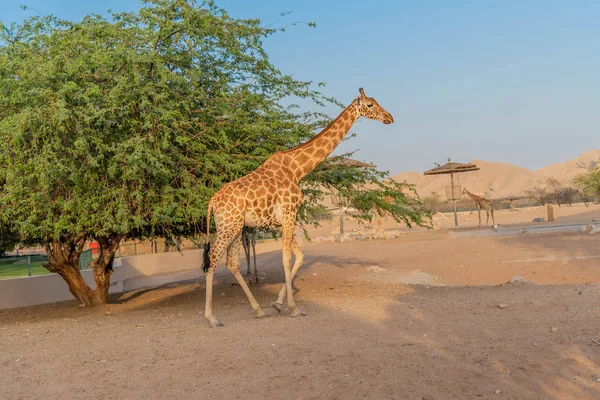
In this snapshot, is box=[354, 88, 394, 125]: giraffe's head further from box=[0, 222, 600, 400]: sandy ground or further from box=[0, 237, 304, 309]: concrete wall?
box=[0, 237, 304, 309]: concrete wall

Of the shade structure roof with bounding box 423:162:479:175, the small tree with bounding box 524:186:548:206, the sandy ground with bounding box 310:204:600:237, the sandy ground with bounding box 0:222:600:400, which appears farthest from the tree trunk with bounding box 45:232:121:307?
the small tree with bounding box 524:186:548:206

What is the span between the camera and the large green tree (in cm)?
1066

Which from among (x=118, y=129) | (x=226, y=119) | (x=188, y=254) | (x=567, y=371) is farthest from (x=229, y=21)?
(x=188, y=254)

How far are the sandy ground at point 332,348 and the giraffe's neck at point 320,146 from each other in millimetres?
2428

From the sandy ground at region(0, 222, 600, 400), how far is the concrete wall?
4.36m

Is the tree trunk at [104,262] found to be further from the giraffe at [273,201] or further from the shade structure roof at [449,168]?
the shade structure roof at [449,168]

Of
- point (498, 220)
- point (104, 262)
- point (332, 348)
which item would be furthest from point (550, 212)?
point (332, 348)

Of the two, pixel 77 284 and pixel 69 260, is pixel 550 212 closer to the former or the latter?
pixel 77 284

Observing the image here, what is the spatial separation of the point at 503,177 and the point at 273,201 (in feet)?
387

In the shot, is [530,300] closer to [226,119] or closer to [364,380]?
[364,380]

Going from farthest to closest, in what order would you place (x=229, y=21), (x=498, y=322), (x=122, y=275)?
1. (x=122, y=275)
2. (x=229, y=21)
3. (x=498, y=322)

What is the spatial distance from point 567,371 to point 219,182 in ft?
23.7

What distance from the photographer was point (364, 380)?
632 cm

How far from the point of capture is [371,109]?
1124 cm
